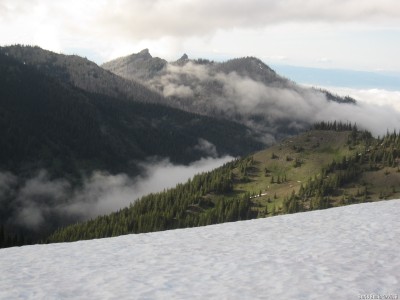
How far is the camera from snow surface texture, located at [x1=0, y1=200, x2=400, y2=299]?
45.6ft

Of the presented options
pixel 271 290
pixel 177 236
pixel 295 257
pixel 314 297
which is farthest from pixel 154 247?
pixel 314 297

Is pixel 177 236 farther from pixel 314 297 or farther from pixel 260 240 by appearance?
pixel 314 297

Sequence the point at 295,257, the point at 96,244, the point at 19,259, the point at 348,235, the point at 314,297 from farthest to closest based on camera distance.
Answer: the point at 96,244 → the point at 348,235 → the point at 19,259 → the point at 295,257 → the point at 314,297

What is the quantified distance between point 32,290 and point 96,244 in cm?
914

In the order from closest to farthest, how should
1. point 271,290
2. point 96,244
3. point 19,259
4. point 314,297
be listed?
point 314,297 → point 271,290 → point 19,259 → point 96,244

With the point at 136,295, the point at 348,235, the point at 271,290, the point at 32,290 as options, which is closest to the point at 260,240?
the point at 348,235

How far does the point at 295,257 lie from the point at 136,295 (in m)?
7.34

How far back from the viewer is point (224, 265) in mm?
17359

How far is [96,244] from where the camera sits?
23.7 metres

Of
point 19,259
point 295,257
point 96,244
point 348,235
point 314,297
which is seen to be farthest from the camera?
point 96,244

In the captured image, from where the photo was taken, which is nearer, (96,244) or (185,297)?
(185,297)

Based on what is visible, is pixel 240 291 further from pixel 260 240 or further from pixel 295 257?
pixel 260 240

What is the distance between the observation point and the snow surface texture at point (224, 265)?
45.6 feet

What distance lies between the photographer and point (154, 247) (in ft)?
71.6
